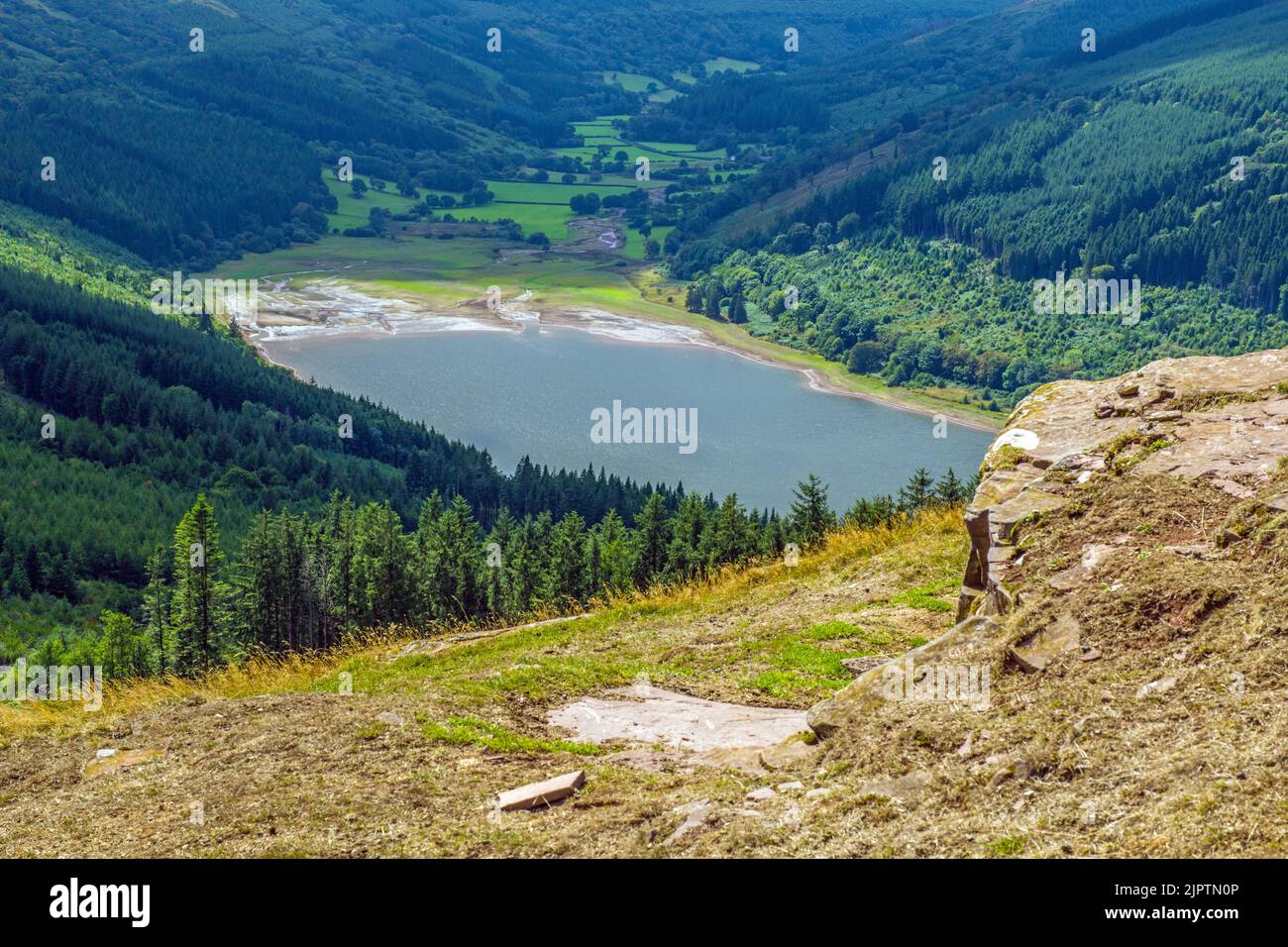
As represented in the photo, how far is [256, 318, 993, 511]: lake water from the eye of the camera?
5349 inches

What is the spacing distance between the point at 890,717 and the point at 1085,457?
7765mm

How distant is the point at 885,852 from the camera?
1266 centimetres

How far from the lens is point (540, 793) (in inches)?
647

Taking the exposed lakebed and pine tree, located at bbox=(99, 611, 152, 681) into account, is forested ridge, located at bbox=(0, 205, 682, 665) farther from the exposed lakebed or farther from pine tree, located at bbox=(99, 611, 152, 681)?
pine tree, located at bbox=(99, 611, 152, 681)

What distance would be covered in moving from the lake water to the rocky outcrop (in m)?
95.3

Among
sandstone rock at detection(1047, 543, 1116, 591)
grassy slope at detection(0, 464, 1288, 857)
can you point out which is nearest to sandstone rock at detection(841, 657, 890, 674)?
grassy slope at detection(0, 464, 1288, 857)

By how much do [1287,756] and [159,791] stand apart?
14890mm

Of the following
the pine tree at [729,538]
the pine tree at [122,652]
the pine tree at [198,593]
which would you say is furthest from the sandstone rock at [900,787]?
the pine tree at [122,652]

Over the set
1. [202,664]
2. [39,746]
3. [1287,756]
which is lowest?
[202,664]

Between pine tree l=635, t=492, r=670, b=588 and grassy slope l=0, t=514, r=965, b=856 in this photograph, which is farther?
pine tree l=635, t=492, r=670, b=588

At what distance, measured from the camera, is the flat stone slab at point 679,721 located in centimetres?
1962

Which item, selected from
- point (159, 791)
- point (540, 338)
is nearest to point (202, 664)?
point (159, 791)

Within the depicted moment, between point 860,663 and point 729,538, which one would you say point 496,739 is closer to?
point 860,663

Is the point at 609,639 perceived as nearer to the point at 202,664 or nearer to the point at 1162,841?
the point at 1162,841
